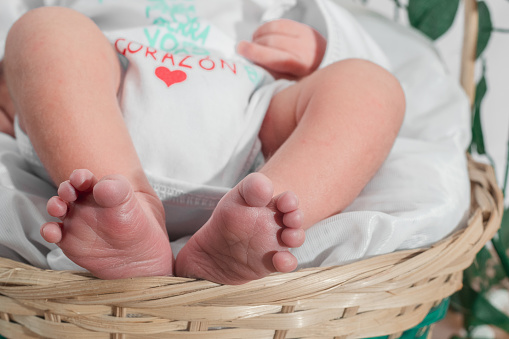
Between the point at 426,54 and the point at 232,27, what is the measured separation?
427mm

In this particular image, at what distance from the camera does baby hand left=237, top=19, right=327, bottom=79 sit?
2.68ft

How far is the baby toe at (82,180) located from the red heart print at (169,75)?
0.28m

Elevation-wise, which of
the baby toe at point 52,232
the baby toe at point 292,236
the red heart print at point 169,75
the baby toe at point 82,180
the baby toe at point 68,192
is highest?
the baby toe at point 82,180

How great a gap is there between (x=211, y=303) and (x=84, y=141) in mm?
206

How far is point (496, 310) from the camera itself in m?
1.06

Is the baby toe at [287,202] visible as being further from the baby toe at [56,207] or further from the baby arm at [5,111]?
the baby arm at [5,111]

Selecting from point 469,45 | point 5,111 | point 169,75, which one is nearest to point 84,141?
point 169,75

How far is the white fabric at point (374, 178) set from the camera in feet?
1.91

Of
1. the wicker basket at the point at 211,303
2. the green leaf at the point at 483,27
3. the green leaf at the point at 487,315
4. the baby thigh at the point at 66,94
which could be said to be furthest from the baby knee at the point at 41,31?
the green leaf at the point at 487,315

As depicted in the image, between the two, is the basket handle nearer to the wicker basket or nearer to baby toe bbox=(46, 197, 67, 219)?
the wicker basket

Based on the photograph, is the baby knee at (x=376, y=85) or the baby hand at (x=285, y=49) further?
the baby hand at (x=285, y=49)

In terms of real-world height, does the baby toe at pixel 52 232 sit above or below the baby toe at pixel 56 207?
below

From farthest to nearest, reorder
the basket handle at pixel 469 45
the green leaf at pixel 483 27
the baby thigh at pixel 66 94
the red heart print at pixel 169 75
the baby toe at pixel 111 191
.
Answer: the green leaf at pixel 483 27 < the basket handle at pixel 469 45 < the red heart print at pixel 169 75 < the baby thigh at pixel 66 94 < the baby toe at pixel 111 191

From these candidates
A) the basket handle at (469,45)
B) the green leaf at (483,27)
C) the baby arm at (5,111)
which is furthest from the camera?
the green leaf at (483,27)
